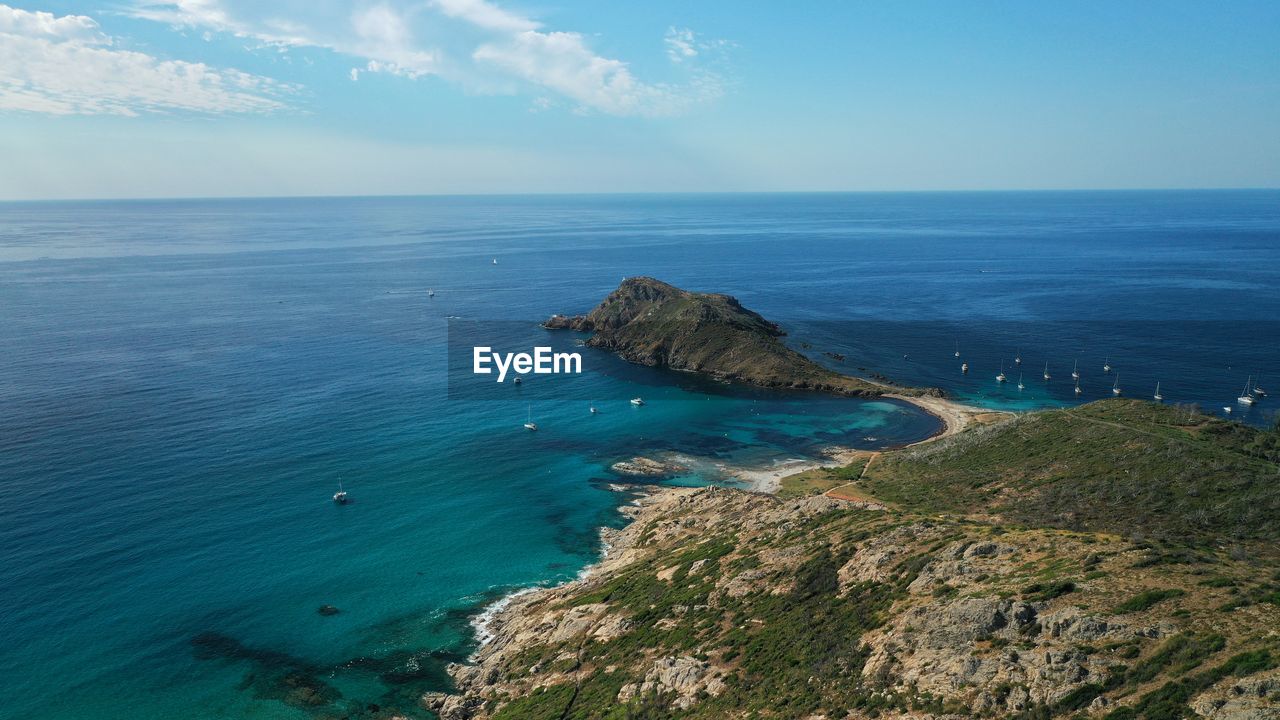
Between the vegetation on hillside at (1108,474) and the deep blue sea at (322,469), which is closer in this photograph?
the deep blue sea at (322,469)

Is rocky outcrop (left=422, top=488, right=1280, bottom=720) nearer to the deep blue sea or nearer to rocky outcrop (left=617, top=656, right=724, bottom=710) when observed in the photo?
rocky outcrop (left=617, top=656, right=724, bottom=710)

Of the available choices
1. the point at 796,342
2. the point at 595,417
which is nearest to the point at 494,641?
the point at 595,417

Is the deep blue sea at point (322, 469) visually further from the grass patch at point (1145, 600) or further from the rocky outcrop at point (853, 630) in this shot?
the grass patch at point (1145, 600)

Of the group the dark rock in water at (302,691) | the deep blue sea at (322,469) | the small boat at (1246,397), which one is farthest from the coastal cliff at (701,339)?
the dark rock in water at (302,691)

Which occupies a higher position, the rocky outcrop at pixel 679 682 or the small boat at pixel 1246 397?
the small boat at pixel 1246 397

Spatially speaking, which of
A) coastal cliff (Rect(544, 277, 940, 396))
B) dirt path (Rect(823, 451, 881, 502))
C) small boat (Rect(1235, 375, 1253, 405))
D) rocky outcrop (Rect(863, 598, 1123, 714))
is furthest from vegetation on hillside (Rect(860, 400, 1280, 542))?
small boat (Rect(1235, 375, 1253, 405))

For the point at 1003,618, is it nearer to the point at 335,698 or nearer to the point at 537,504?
the point at 335,698
